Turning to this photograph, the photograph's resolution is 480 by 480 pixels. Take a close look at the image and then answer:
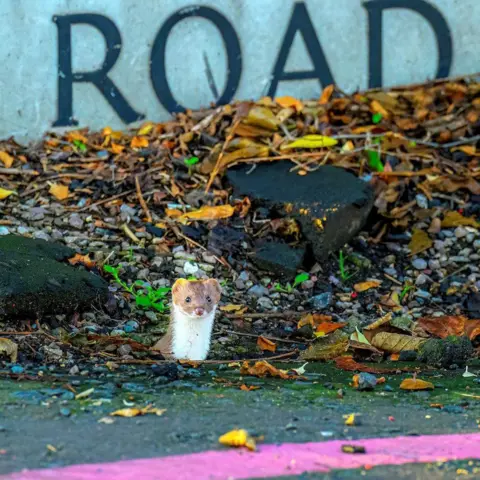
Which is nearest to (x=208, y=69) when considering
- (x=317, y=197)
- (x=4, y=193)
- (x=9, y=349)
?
(x=317, y=197)

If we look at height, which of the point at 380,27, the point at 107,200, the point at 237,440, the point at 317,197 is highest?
the point at 380,27

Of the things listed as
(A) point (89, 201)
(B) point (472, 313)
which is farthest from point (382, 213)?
(A) point (89, 201)

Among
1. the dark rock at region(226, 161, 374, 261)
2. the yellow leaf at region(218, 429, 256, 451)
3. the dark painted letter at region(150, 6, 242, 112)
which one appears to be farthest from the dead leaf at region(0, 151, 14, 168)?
the yellow leaf at region(218, 429, 256, 451)

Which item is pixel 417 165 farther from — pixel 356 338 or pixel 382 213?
pixel 356 338

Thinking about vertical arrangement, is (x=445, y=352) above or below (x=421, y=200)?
below

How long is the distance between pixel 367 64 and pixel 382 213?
6.07 ft

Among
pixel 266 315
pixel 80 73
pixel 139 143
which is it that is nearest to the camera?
pixel 266 315

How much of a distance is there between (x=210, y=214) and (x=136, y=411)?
3388 millimetres

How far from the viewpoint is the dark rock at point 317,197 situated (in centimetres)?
718

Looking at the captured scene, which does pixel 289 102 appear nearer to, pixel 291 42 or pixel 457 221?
pixel 291 42

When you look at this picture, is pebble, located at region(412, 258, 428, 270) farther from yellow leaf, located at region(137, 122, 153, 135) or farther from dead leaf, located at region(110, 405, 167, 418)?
dead leaf, located at region(110, 405, 167, 418)

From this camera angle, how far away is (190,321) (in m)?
5.83

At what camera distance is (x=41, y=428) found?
386 centimetres

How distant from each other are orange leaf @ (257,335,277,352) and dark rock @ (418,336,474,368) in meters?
0.85
